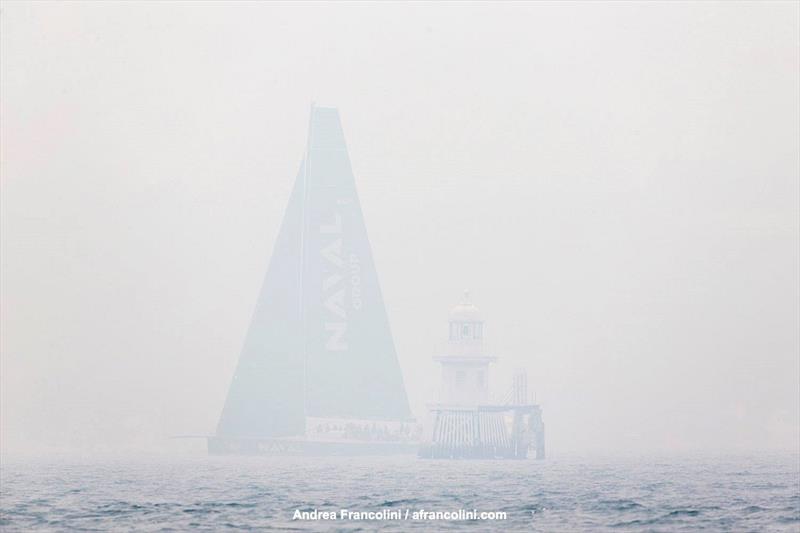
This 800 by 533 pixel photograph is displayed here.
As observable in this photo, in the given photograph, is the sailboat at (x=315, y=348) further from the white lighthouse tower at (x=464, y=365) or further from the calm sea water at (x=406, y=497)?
the calm sea water at (x=406, y=497)

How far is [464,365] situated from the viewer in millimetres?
111812

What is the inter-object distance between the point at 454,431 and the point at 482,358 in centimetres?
496

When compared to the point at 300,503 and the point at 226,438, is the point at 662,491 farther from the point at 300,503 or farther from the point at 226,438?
the point at 226,438

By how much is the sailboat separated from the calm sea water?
25.9 m

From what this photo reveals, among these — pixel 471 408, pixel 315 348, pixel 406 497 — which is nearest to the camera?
pixel 406 497

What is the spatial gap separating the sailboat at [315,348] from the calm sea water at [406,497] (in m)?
25.9

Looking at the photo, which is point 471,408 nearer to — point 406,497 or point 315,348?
point 315,348

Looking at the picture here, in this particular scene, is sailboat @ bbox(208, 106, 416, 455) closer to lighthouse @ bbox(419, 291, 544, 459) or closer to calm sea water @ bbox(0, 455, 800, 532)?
lighthouse @ bbox(419, 291, 544, 459)

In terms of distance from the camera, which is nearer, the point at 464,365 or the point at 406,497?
the point at 406,497

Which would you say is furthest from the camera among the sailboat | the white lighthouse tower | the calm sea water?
the sailboat

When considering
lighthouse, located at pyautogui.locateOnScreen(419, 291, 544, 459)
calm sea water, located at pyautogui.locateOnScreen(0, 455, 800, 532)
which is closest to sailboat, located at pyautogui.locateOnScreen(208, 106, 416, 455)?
lighthouse, located at pyautogui.locateOnScreen(419, 291, 544, 459)

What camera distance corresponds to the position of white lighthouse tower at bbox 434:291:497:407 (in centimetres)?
11181

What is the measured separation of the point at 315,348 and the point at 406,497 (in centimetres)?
6820

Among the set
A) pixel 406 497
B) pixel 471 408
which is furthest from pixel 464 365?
pixel 406 497
